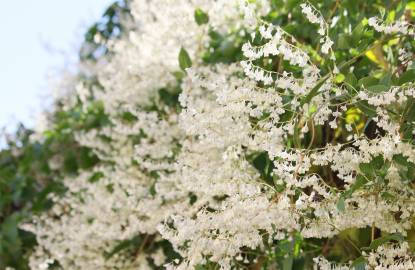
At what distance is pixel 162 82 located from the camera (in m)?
3.13

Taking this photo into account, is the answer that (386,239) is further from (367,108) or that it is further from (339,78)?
→ (339,78)

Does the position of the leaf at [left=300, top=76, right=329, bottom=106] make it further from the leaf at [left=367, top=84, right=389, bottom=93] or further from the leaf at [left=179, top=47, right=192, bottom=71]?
Result: the leaf at [left=179, top=47, right=192, bottom=71]

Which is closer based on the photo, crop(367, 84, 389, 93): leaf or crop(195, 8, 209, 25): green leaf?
crop(367, 84, 389, 93): leaf

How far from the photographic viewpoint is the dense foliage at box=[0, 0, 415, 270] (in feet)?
5.33

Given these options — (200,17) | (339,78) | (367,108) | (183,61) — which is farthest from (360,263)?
(200,17)

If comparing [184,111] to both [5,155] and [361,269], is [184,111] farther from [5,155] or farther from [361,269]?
[5,155]

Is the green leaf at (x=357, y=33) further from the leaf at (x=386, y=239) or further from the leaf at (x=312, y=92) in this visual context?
the leaf at (x=386, y=239)

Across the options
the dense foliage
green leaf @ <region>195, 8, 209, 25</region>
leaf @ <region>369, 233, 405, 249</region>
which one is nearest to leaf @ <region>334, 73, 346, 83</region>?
the dense foliage

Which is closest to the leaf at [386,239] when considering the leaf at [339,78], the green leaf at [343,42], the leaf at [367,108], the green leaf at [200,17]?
the leaf at [367,108]

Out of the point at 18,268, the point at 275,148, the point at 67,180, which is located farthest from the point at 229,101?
the point at 18,268

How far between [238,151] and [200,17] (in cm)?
106

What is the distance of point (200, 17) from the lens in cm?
273

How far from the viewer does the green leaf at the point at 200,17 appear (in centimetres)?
272

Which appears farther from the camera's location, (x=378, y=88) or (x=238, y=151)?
(x=238, y=151)
